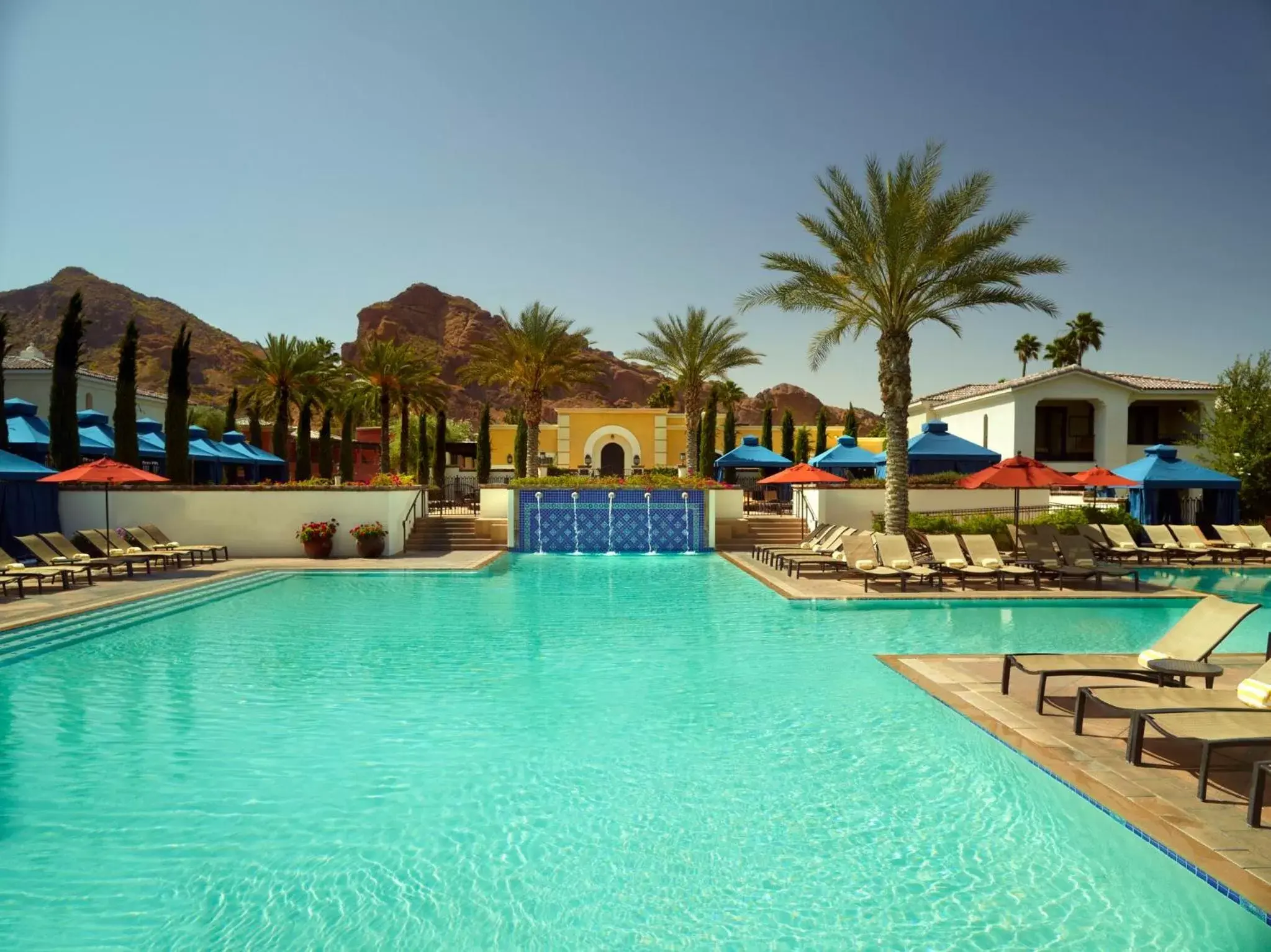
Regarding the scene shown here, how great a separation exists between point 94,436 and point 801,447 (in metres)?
31.3

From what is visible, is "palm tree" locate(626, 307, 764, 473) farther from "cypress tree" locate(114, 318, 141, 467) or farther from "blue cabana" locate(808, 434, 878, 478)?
"cypress tree" locate(114, 318, 141, 467)

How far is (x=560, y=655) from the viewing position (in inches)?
347

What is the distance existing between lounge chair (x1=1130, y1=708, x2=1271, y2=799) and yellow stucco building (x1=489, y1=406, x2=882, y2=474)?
125ft

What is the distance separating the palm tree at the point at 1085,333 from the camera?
49531mm

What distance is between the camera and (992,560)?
46.3ft

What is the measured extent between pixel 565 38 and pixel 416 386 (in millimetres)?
24314

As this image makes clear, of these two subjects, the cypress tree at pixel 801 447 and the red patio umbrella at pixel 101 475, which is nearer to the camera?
the red patio umbrella at pixel 101 475

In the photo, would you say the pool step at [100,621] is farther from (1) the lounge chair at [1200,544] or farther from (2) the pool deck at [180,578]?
(1) the lounge chair at [1200,544]

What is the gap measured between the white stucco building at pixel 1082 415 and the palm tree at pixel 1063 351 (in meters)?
15.0

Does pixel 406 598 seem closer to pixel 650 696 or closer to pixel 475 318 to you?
pixel 650 696

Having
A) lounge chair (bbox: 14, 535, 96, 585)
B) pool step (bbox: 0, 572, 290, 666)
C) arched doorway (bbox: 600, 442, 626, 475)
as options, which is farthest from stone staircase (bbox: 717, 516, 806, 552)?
arched doorway (bbox: 600, 442, 626, 475)

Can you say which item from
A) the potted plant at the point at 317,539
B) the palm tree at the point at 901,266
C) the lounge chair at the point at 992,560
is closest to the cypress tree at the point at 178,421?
the potted plant at the point at 317,539

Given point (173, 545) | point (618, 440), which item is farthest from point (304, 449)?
point (173, 545)

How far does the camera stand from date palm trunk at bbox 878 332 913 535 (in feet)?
54.0
